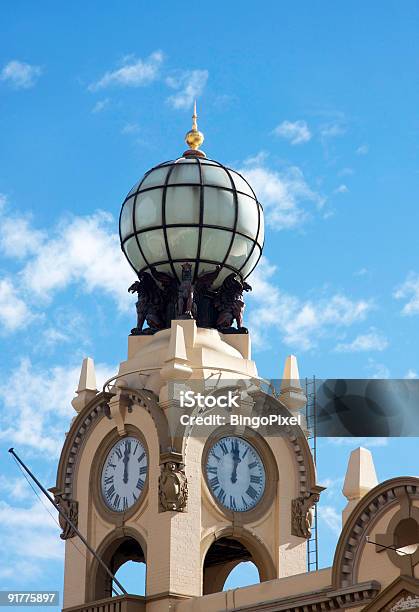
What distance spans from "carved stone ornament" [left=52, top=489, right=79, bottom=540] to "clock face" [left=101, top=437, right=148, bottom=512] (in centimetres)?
109

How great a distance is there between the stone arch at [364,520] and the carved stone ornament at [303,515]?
23.1 feet

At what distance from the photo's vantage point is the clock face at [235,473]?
149ft

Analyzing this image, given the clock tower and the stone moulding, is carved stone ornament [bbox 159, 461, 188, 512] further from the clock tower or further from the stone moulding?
the stone moulding

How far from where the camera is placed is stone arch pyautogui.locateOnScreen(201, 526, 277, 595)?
1772 inches

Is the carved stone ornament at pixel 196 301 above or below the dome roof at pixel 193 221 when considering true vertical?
below

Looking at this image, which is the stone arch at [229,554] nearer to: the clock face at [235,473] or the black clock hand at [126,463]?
the clock face at [235,473]

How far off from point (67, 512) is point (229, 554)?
5.40m

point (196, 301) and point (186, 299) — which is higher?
point (196, 301)

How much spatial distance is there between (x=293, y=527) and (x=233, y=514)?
1951 millimetres

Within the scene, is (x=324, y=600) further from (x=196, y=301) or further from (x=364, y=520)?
(x=196, y=301)

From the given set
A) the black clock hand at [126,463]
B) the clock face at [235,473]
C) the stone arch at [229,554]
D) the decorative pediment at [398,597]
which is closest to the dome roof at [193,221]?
the clock face at [235,473]

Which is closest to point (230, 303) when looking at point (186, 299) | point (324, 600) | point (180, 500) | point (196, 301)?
point (196, 301)

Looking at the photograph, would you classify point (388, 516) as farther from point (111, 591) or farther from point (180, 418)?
point (111, 591)

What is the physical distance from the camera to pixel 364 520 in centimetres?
3850
